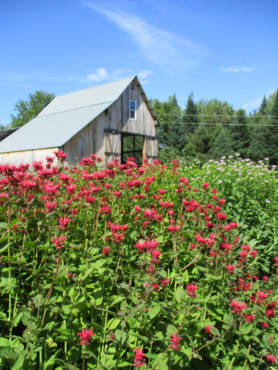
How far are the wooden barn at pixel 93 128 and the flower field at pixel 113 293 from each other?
13.4m

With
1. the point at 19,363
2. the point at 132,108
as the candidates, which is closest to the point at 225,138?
the point at 132,108

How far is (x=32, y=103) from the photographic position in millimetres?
57906

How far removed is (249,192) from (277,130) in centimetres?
4330

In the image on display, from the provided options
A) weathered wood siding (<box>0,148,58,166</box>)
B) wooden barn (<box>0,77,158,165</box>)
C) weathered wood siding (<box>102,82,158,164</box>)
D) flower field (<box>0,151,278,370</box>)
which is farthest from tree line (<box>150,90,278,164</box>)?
flower field (<box>0,151,278,370</box>)

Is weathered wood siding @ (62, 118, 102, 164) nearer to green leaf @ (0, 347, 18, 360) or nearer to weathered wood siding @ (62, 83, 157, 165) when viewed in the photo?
weathered wood siding @ (62, 83, 157, 165)

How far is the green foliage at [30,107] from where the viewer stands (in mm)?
56781

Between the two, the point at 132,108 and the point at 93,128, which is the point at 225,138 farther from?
the point at 93,128

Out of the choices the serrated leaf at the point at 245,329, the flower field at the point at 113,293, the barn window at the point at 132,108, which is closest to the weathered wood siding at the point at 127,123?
the barn window at the point at 132,108

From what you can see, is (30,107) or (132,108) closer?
(132,108)

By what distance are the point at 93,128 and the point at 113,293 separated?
16041 millimetres

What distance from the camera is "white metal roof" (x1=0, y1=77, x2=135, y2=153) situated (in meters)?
17.0

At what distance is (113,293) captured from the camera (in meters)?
2.57

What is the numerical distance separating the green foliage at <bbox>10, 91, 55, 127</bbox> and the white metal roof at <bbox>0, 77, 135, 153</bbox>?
34.0 metres

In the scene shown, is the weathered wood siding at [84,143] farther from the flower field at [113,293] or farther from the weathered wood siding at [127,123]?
the flower field at [113,293]
